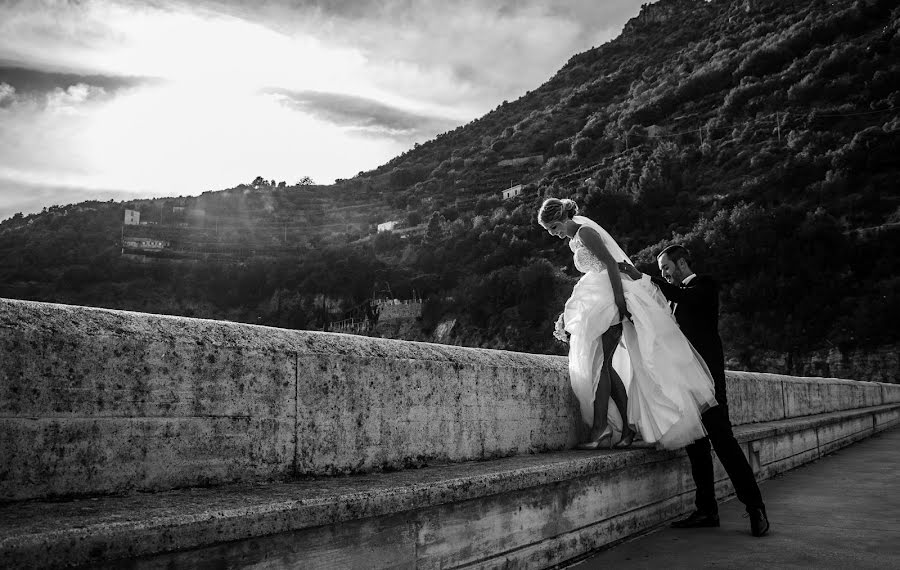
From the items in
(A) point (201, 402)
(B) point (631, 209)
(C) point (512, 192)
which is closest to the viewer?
(A) point (201, 402)

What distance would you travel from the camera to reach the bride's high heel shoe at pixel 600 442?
3.91 m

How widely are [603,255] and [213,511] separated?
299 centimetres

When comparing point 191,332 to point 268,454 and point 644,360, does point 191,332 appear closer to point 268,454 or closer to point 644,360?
point 268,454

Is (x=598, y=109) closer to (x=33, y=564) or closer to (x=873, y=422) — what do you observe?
(x=873, y=422)

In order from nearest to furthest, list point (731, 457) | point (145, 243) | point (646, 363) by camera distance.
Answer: point (731, 457)
point (646, 363)
point (145, 243)

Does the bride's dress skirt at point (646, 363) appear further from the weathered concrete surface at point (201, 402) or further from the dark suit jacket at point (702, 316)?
the weathered concrete surface at point (201, 402)

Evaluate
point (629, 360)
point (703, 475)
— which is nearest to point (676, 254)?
point (629, 360)

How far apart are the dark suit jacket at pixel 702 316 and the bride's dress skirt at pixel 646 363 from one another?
78mm

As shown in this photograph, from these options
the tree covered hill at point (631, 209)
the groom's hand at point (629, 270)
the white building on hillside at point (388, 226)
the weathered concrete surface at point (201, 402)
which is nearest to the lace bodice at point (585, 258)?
the groom's hand at point (629, 270)

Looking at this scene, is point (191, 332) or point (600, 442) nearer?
point (191, 332)

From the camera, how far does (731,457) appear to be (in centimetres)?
379

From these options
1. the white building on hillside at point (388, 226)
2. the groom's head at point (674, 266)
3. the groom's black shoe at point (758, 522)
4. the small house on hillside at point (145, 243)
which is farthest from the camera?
the white building on hillside at point (388, 226)

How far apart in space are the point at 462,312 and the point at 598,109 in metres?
56.2

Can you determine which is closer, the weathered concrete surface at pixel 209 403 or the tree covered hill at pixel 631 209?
the weathered concrete surface at pixel 209 403
